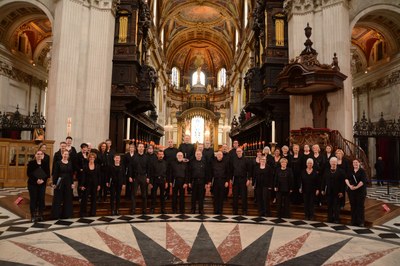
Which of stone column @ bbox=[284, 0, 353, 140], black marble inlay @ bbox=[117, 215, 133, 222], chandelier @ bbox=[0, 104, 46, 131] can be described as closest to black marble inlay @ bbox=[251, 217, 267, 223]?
black marble inlay @ bbox=[117, 215, 133, 222]

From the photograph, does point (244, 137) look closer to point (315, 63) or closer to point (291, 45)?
point (291, 45)

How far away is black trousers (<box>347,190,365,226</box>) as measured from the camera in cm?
592

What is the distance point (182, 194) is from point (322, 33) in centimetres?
776

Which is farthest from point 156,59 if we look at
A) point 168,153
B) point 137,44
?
point 168,153

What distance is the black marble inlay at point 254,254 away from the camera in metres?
3.63

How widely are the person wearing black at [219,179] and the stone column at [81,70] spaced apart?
568 cm

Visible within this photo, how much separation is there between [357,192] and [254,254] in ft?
10.3

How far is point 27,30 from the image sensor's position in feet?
52.7

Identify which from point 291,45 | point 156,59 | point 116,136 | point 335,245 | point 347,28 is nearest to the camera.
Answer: point 335,245

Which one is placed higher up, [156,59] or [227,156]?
[156,59]

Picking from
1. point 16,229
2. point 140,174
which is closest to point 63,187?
point 16,229

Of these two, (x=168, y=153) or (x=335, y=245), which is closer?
(x=335, y=245)

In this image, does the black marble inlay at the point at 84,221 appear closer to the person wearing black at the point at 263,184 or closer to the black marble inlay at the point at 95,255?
the black marble inlay at the point at 95,255

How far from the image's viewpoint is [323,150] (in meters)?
8.38
